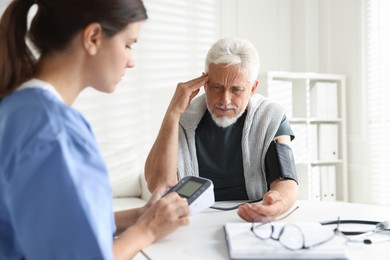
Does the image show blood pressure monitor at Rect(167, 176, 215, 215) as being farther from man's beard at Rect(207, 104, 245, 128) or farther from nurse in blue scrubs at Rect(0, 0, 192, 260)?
man's beard at Rect(207, 104, 245, 128)

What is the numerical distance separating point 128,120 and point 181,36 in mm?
886

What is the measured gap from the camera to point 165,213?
100 cm

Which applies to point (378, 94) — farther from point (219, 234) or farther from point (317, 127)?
point (219, 234)

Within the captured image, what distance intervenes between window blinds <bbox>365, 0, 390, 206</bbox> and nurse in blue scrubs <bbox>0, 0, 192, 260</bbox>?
264 centimetres

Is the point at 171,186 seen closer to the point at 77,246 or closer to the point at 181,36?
the point at 77,246

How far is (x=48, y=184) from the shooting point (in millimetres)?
671

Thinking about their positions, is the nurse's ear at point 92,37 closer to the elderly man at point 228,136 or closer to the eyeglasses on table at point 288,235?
the eyeglasses on table at point 288,235

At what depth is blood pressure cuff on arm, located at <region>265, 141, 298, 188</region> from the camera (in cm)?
158

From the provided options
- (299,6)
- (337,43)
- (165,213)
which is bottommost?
(165,213)

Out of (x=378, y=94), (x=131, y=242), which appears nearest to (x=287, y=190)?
(x=131, y=242)

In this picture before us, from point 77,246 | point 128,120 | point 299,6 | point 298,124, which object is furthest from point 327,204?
point 299,6

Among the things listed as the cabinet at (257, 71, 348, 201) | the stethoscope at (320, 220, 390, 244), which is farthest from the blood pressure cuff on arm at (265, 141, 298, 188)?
the cabinet at (257, 71, 348, 201)

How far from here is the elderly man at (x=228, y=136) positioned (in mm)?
1705

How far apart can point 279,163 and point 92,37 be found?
3.24 ft
